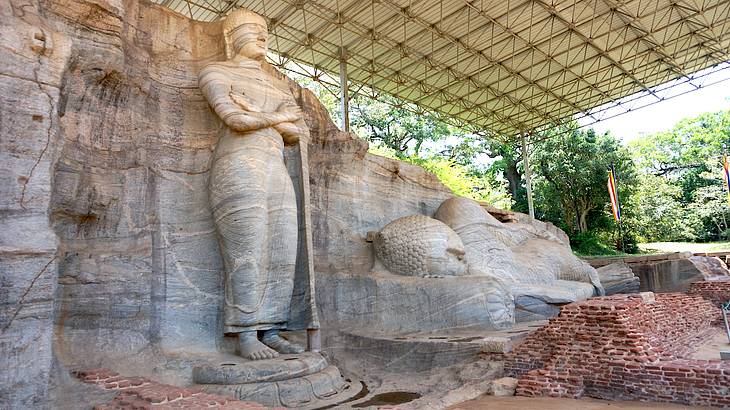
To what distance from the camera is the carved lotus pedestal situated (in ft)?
14.7

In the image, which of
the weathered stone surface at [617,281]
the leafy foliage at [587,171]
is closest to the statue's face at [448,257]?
the weathered stone surface at [617,281]

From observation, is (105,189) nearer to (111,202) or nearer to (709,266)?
(111,202)

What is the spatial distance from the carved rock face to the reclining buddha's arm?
2.49 meters

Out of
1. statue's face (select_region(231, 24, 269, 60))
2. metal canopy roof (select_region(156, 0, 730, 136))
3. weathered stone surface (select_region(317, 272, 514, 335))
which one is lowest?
weathered stone surface (select_region(317, 272, 514, 335))

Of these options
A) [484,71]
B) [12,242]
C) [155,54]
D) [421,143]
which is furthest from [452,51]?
[12,242]

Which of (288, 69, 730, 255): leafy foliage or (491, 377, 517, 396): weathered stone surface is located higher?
(288, 69, 730, 255): leafy foliage

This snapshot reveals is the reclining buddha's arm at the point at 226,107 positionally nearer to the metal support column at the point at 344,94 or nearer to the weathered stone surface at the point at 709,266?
the weathered stone surface at the point at 709,266

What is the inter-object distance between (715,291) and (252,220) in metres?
8.00

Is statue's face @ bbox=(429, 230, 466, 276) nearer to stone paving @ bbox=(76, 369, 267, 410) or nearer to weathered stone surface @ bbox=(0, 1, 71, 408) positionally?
stone paving @ bbox=(76, 369, 267, 410)

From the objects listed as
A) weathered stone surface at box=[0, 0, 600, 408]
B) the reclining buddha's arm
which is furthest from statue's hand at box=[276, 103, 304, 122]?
weathered stone surface at box=[0, 0, 600, 408]

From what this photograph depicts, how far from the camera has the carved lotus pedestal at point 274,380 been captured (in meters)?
4.48

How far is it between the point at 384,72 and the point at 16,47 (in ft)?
52.3

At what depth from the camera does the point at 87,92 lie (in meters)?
5.07

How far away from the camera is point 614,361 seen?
4629mm
